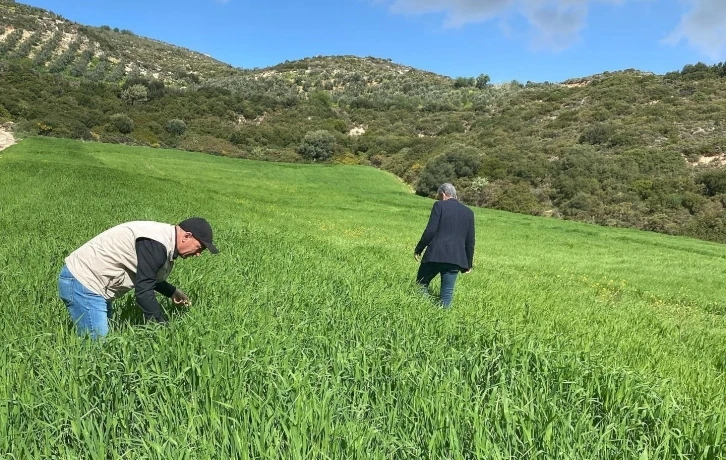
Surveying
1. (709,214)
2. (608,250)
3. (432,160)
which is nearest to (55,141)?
(432,160)

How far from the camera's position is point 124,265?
4.20 metres

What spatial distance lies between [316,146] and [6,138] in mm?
30400

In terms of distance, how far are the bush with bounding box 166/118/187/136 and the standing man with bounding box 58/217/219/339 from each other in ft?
187

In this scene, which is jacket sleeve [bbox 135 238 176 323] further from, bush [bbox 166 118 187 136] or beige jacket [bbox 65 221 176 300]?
bush [bbox 166 118 187 136]

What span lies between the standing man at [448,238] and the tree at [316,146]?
5145cm

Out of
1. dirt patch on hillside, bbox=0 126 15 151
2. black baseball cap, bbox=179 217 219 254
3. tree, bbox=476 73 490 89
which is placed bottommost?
black baseball cap, bbox=179 217 219 254

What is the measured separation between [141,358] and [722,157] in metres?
47.7

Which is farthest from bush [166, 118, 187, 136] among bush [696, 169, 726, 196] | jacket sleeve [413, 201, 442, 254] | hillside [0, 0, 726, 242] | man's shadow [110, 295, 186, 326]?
man's shadow [110, 295, 186, 326]

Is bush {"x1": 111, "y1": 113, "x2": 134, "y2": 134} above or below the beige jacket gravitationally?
above

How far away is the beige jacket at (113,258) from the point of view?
13.4 feet

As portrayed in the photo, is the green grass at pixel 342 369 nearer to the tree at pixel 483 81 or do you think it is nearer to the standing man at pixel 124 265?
the standing man at pixel 124 265

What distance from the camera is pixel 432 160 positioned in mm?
44250

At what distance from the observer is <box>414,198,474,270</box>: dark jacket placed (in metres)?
7.18

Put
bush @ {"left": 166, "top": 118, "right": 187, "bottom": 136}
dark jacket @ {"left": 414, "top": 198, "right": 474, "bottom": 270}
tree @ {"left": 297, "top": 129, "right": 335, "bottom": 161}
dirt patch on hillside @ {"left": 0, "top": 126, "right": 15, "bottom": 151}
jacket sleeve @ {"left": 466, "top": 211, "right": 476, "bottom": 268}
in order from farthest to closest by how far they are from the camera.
A: tree @ {"left": 297, "top": 129, "right": 335, "bottom": 161}
bush @ {"left": 166, "top": 118, "right": 187, "bottom": 136}
dirt patch on hillside @ {"left": 0, "top": 126, "right": 15, "bottom": 151}
jacket sleeve @ {"left": 466, "top": 211, "right": 476, "bottom": 268}
dark jacket @ {"left": 414, "top": 198, "right": 474, "bottom": 270}
